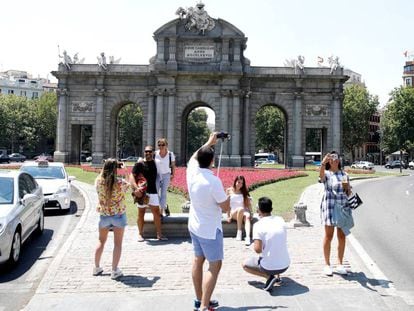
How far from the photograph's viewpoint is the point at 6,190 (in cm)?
1046

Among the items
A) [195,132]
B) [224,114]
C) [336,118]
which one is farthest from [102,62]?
[195,132]

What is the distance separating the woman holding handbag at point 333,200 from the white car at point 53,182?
33.8 feet

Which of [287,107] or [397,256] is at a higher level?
[287,107]

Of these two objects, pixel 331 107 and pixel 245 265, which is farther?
pixel 331 107

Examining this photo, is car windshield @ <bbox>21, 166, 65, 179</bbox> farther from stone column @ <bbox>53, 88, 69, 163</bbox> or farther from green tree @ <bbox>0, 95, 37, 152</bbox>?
green tree @ <bbox>0, 95, 37, 152</bbox>

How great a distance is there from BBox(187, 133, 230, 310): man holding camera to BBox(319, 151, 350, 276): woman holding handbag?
291cm

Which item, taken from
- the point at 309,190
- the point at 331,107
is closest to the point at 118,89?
the point at 331,107

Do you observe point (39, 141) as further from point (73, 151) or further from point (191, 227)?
point (191, 227)

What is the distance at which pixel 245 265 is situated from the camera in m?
7.95

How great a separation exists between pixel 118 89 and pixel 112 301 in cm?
3788

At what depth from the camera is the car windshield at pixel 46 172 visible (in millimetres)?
17422

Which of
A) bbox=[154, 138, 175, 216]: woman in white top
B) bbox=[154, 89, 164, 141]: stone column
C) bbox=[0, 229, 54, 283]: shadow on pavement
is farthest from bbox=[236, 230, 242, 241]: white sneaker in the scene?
Answer: bbox=[154, 89, 164, 141]: stone column

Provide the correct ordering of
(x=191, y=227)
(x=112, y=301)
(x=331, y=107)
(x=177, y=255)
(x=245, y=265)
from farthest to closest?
(x=331, y=107), (x=177, y=255), (x=245, y=265), (x=112, y=301), (x=191, y=227)

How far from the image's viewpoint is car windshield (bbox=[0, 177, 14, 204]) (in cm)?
1000
